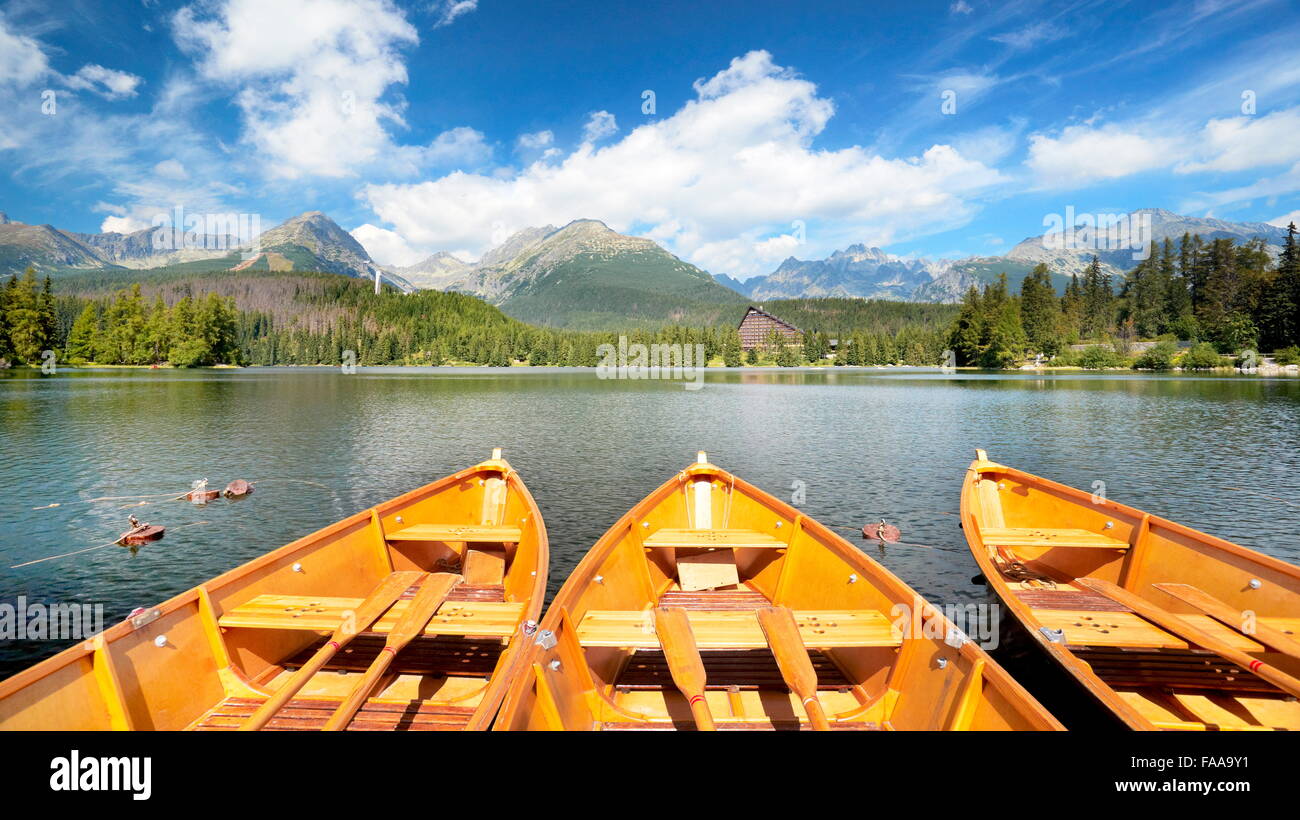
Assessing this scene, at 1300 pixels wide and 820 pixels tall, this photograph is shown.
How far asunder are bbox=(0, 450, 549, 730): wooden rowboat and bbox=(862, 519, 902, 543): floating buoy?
39.3 feet

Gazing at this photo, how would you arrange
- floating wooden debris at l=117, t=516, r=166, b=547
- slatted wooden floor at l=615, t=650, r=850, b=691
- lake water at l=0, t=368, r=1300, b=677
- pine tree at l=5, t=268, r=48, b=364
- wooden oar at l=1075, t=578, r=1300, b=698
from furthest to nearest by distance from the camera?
pine tree at l=5, t=268, r=48, b=364 → floating wooden debris at l=117, t=516, r=166, b=547 → lake water at l=0, t=368, r=1300, b=677 → slatted wooden floor at l=615, t=650, r=850, b=691 → wooden oar at l=1075, t=578, r=1300, b=698

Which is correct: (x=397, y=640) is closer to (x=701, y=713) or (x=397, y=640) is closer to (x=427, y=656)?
(x=427, y=656)

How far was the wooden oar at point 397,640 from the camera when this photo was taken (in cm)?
475

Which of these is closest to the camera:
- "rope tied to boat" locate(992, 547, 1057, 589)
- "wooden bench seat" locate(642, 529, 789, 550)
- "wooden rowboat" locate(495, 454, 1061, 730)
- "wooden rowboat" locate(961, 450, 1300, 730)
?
"wooden rowboat" locate(495, 454, 1061, 730)

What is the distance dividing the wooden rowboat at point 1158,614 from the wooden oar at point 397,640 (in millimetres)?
6959

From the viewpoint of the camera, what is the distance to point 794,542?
407 inches

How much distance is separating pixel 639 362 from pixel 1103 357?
419ft

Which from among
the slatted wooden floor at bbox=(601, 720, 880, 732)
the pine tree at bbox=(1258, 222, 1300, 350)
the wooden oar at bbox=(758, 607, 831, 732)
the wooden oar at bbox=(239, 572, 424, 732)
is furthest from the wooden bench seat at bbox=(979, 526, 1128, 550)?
the pine tree at bbox=(1258, 222, 1300, 350)

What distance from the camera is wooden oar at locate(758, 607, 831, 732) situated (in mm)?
4711

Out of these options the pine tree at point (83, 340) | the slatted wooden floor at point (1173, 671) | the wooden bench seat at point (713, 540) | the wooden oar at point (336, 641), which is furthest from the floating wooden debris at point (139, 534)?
the pine tree at point (83, 340)

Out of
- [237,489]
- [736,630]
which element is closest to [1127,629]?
[736,630]

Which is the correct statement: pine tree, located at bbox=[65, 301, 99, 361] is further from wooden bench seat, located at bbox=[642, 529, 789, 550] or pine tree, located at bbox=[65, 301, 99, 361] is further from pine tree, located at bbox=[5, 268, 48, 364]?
wooden bench seat, located at bbox=[642, 529, 789, 550]
